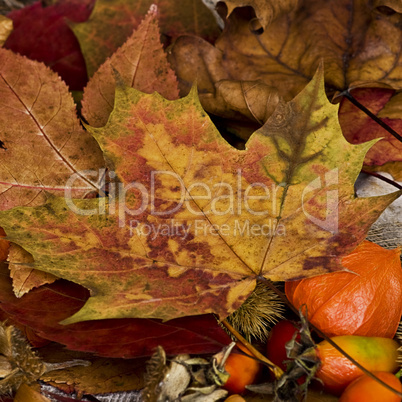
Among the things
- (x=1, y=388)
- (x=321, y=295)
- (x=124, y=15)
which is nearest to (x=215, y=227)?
(x=321, y=295)

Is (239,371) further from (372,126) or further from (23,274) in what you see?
(372,126)

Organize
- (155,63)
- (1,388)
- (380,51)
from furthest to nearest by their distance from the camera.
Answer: (380,51), (155,63), (1,388)

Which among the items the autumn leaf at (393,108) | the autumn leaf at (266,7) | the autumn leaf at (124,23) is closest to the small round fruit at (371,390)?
the autumn leaf at (393,108)

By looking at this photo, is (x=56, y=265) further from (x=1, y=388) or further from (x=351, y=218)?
(x=351, y=218)

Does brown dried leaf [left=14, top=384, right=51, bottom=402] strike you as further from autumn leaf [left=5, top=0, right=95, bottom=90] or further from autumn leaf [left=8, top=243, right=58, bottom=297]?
autumn leaf [left=5, top=0, right=95, bottom=90]

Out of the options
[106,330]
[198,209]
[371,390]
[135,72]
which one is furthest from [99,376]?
[135,72]

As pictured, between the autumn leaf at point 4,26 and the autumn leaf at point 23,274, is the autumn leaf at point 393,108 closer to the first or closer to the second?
the autumn leaf at point 23,274
